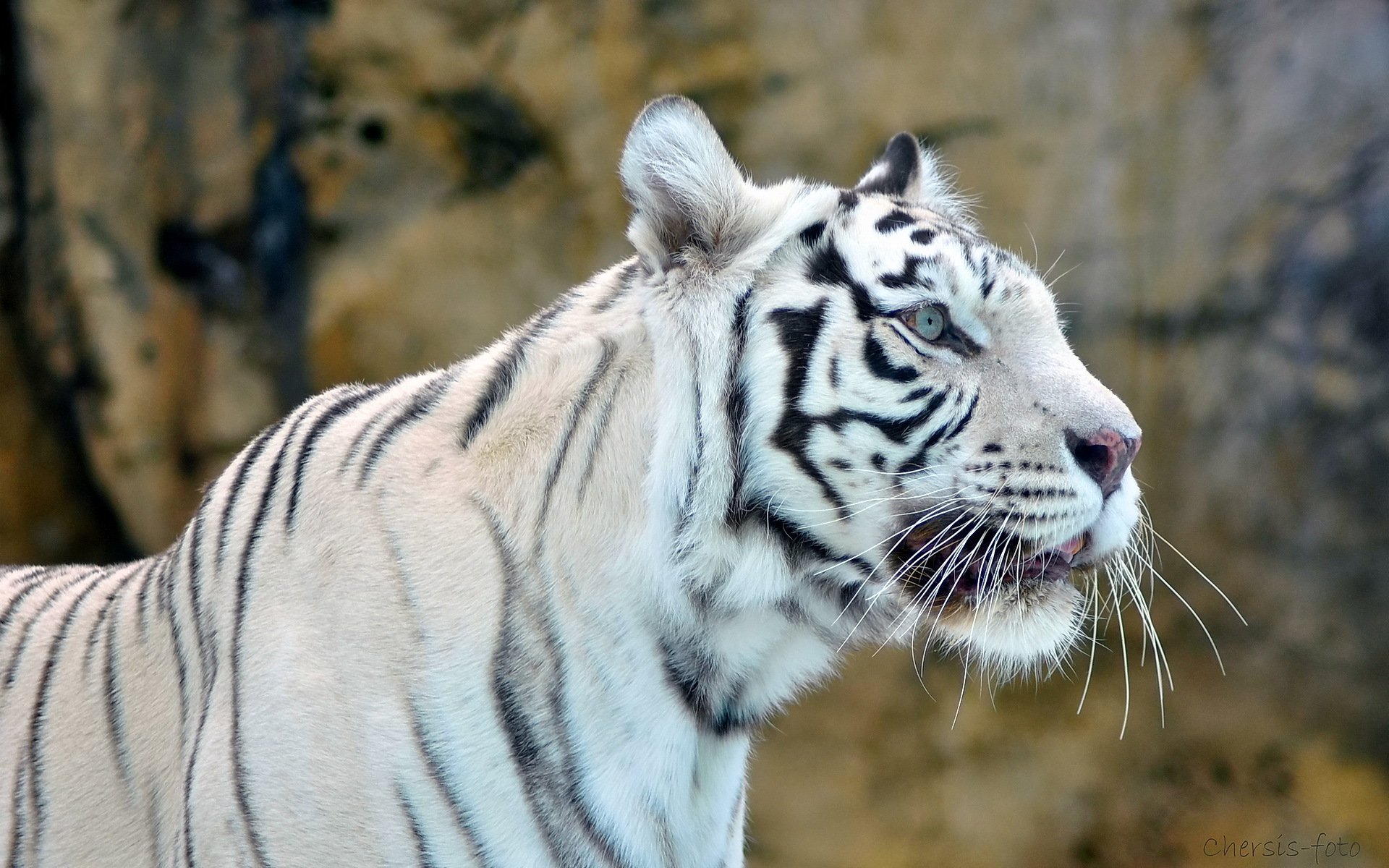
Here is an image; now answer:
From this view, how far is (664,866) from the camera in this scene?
5.03 ft

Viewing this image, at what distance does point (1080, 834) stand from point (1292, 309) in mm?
1574

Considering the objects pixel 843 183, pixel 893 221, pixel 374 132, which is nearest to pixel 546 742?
pixel 893 221

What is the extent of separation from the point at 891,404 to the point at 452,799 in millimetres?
705

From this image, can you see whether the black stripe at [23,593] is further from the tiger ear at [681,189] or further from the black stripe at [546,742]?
the tiger ear at [681,189]

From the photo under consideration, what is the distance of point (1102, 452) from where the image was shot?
4.85 feet

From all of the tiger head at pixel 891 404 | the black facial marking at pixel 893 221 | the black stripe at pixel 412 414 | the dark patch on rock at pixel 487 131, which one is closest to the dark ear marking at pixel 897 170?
the black facial marking at pixel 893 221

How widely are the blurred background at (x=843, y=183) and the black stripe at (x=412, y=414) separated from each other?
1.93 meters

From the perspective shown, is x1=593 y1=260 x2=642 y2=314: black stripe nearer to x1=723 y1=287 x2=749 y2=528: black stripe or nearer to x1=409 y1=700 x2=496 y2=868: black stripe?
x1=723 y1=287 x2=749 y2=528: black stripe

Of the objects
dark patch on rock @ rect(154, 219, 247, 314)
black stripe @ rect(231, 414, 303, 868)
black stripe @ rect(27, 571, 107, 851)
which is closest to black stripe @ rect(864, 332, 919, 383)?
black stripe @ rect(231, 414, 303, 868)

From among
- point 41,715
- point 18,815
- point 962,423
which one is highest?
point 962,423

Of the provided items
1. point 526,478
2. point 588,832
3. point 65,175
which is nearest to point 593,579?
point 526,478

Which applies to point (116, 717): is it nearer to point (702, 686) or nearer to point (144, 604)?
point (144, 604)

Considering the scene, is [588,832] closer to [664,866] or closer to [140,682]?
[664,866]

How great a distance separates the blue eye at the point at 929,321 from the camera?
5.02 feet
